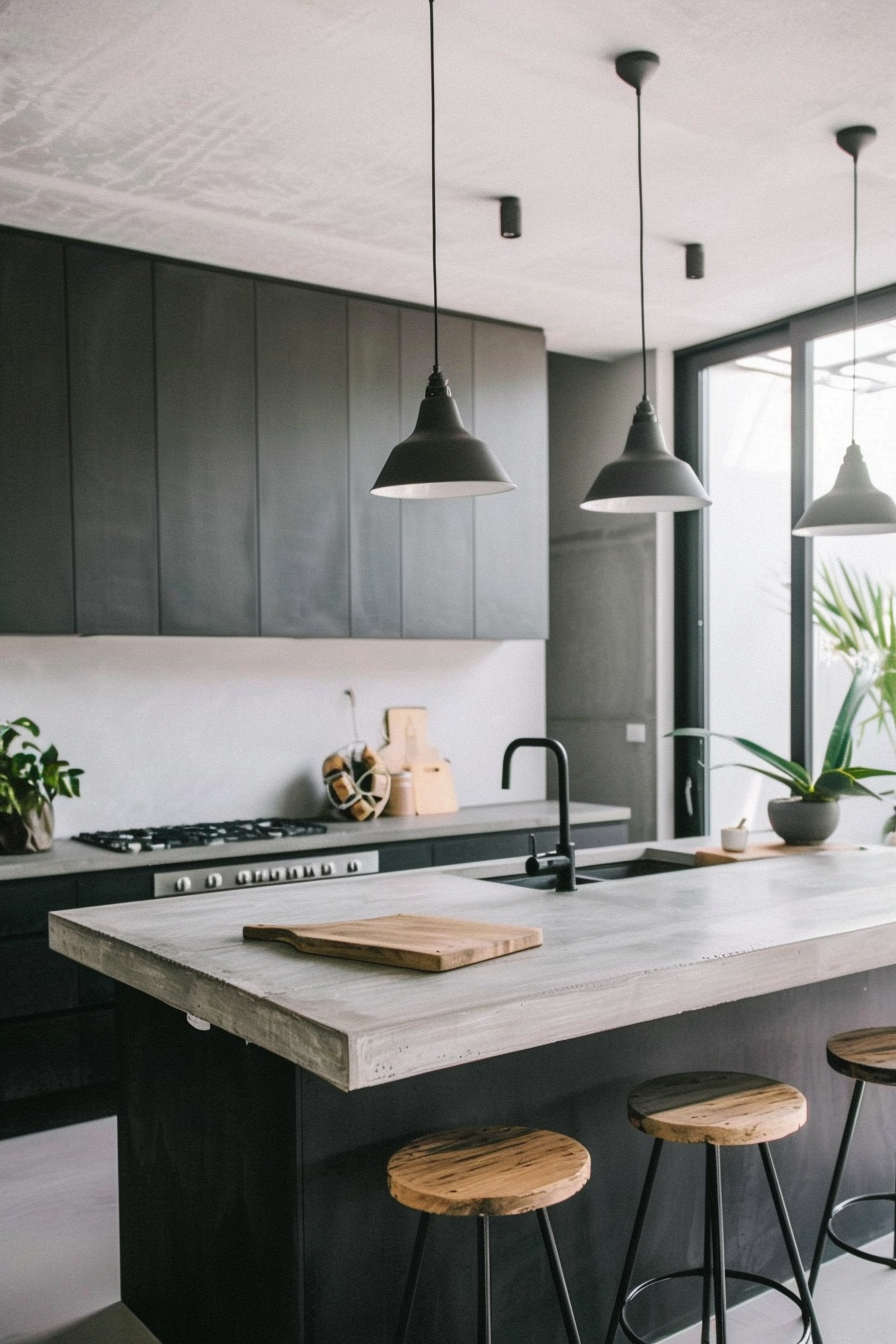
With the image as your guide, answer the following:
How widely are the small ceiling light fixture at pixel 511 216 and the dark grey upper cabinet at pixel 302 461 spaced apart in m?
0.96

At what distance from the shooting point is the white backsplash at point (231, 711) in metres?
4.13

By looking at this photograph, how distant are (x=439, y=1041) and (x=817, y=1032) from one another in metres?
1.42

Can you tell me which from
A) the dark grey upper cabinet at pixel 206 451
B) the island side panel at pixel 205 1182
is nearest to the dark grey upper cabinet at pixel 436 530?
the dark grey upper cabinet at pixel 206 451

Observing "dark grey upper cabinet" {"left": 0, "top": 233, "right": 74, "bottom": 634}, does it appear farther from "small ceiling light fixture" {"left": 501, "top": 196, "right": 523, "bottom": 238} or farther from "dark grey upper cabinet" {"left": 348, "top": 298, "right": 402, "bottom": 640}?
"small ceiling light fixture" {"left": 501, "top": 196, "right": 523, "bottom": 238}

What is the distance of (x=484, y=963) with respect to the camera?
78.3 inches

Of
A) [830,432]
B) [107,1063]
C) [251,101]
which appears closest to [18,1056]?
[107,1063]

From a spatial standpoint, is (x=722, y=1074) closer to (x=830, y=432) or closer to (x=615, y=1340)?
(x=615, y=1340)

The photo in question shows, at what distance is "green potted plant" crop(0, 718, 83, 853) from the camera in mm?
3656

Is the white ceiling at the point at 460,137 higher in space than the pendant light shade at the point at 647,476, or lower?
higher

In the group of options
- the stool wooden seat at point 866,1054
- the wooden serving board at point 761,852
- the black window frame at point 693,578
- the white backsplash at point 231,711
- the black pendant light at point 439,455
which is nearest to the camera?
the stool wooden seat at point 866,1054

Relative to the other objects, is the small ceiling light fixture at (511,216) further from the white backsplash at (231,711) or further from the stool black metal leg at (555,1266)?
the stool black metal leg at (555,1266)

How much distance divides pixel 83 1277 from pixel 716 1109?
1590 mm

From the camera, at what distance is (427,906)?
2.51m

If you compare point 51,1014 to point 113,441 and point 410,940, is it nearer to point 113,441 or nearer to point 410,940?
point 113,441
